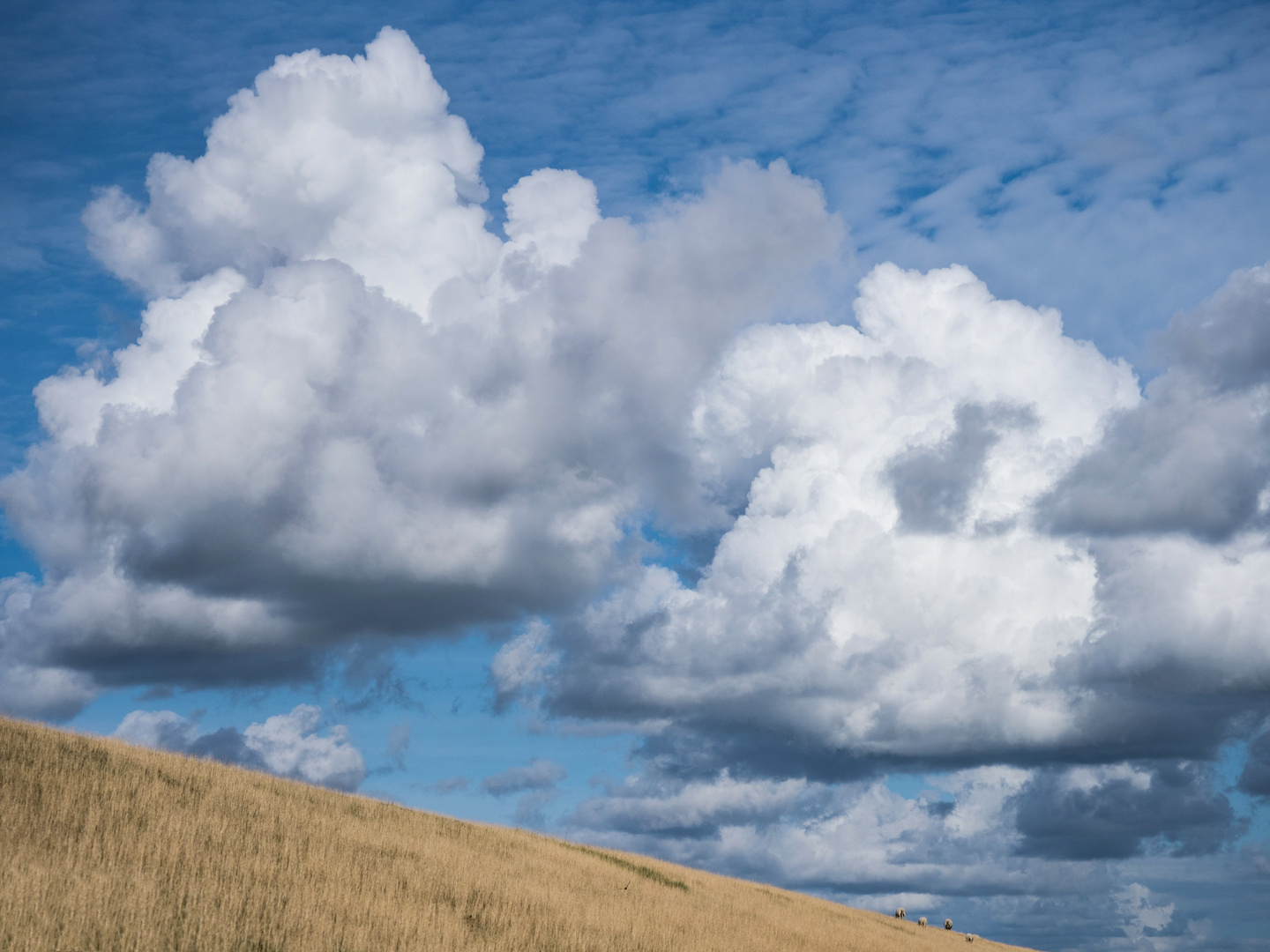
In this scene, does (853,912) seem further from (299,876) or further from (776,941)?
(299,876)

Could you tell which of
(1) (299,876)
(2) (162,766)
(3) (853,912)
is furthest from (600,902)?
(3) (853,912)

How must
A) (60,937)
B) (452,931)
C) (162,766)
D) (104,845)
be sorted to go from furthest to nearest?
(162,766) < (452,931) < (104,845) < (60,937)

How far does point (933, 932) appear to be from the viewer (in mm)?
70000

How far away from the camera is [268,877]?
2723cm

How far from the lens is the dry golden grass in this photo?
70.6 ft

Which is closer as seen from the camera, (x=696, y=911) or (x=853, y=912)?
(x=696, y=911)

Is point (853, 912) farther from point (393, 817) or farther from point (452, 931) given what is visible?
point (452, 931)

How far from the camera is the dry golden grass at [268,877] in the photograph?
70.6 ft

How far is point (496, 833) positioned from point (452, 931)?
21650 millimetres

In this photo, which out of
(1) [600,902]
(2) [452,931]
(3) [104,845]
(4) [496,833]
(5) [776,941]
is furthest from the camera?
(4) [496,833]

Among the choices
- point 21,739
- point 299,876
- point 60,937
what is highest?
point 21,739

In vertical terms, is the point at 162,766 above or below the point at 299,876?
above

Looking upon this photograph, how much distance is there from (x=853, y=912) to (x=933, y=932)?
26.0 ft

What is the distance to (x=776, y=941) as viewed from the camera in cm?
4059
